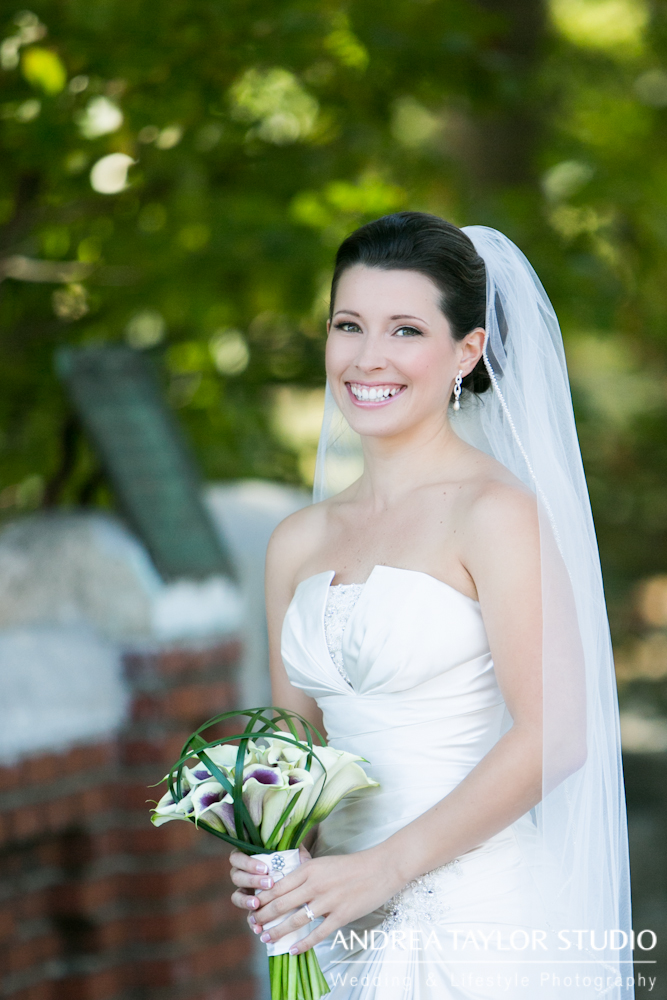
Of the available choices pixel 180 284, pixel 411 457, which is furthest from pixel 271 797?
pixel 180 284

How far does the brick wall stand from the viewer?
10.5 feet

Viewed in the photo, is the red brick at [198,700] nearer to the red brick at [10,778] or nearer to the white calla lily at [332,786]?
the red brick at [10,778]

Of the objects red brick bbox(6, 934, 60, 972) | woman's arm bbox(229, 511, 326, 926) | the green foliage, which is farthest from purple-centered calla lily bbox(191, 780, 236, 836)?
the green foliage

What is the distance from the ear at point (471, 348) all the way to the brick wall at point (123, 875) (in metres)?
1.68

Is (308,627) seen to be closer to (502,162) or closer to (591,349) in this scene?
(502,162)

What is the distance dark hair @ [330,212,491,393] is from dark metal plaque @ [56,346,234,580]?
1565 mm

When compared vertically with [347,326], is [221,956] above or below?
below

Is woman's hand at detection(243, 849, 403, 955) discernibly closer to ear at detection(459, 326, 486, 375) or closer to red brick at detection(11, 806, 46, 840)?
ear at detection(459, 326, 486, 375)

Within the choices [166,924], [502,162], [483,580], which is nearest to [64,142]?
[483,580]

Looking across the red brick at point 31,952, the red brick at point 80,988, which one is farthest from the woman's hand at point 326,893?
the red brick at point 80,988

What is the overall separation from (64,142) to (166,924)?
2.50 m

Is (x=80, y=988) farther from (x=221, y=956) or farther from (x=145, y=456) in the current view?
(x=145, y=456)

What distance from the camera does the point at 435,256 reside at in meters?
2.25

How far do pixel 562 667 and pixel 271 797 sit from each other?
0.61 meters
